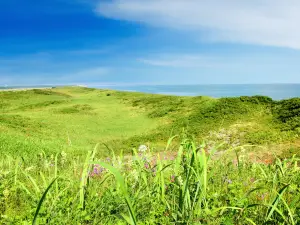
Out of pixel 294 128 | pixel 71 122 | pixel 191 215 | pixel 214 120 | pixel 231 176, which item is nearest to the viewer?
pixel 191 215

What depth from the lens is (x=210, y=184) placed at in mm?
5152

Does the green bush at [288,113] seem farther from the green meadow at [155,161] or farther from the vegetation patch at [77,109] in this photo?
the vegetation patch at [77,109]

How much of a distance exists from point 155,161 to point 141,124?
15.0 metres

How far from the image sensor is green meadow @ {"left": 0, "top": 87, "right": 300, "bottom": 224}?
3693mm

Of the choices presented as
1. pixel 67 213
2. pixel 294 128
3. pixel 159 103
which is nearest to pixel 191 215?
pixel 67 213

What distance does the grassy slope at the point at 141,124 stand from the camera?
18.2m

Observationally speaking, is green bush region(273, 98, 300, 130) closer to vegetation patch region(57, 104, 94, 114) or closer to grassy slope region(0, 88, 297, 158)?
grassy slope region(0, 88, 297, 158)

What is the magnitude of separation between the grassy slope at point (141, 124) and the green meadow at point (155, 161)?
8 cm

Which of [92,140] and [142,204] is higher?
[142,204]

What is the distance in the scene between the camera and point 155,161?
1106 cm

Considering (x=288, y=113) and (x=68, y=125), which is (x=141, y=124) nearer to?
(x=68, y=125)

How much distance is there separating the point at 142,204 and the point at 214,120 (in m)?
19.3

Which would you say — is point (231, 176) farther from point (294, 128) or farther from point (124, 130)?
point (124, 130)

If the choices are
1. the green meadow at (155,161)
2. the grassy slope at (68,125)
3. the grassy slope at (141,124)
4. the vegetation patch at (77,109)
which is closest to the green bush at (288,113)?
the green meadow at (155,161)
